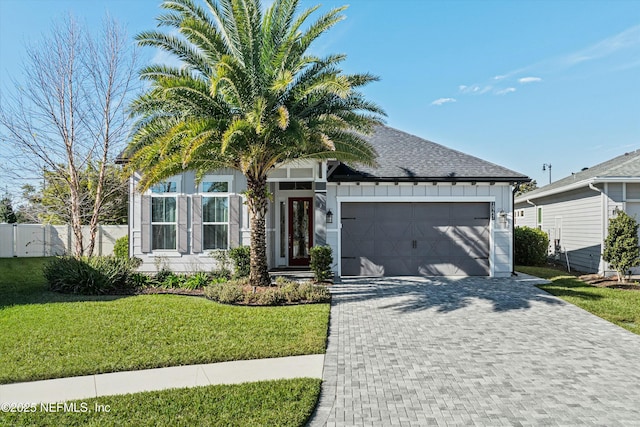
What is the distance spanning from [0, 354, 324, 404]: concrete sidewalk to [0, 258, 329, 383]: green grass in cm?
19

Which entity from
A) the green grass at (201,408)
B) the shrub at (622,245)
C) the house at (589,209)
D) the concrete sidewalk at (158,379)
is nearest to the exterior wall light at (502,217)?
the shrub at (622,245)

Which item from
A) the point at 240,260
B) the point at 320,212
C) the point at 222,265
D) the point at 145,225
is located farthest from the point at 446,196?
the point at 145,225

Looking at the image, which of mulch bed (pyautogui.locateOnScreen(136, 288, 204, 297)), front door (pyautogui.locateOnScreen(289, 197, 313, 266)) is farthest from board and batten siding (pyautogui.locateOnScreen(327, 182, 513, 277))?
mulch bed (pyautogui.locateOnScreen(136, 288, 204, 297))

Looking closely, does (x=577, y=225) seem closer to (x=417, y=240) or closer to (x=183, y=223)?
(x=417, y=240)

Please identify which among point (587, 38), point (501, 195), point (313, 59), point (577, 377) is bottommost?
point (577, 377)

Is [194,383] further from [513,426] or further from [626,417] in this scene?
[626,417]

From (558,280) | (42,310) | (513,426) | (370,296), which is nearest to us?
(513,426)

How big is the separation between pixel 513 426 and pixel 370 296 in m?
6.04

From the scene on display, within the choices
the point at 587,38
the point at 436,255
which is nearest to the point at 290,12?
the point at 436,255

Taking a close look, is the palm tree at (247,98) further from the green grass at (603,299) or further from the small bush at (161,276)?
the green grass at (603,299)

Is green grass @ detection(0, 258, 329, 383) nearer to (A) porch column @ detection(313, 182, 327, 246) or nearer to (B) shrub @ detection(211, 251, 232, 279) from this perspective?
(B) shrub @ detection(211, 251, 232, 279)

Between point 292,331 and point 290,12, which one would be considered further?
point 290,12

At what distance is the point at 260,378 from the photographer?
15.4 ft

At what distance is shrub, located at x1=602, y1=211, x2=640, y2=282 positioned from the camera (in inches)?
442
